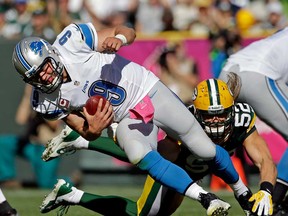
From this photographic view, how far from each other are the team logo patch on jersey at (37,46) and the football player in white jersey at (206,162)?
3.80ft

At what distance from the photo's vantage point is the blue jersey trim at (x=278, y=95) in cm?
690

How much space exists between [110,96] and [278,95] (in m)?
1.58

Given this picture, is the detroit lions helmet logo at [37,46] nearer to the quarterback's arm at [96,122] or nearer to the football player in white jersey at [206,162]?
the quarterback's arm at [96,122]

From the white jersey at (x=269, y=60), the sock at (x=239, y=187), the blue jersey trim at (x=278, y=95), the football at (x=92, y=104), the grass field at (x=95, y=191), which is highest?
the football at (x=92, y=104)

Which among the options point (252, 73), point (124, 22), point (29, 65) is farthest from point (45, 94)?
point (124, 22)

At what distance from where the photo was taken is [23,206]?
8086 mm

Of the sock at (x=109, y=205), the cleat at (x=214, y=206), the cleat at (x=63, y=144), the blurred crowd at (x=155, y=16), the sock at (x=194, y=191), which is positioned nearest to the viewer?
the cleat at (x=214, y=206)

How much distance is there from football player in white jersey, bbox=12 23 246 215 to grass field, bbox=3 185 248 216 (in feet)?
4.45

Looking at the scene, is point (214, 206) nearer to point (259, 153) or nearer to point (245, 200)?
point (245, 200)

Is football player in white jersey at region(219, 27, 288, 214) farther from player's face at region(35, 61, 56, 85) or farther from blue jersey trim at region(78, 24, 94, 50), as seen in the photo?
player's face at region(35, 61, 56, 85)

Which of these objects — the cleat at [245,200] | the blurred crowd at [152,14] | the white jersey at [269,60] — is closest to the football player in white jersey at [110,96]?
the cleat at [245,200]

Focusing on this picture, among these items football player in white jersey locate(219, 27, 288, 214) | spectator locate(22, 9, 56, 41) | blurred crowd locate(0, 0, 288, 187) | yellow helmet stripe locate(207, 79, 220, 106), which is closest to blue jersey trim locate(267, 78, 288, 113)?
football player in white jersey locate(219, 27, 288, 214)

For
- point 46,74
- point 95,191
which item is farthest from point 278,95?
point 95,191

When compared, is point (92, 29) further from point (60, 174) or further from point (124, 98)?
point (60, 174)
